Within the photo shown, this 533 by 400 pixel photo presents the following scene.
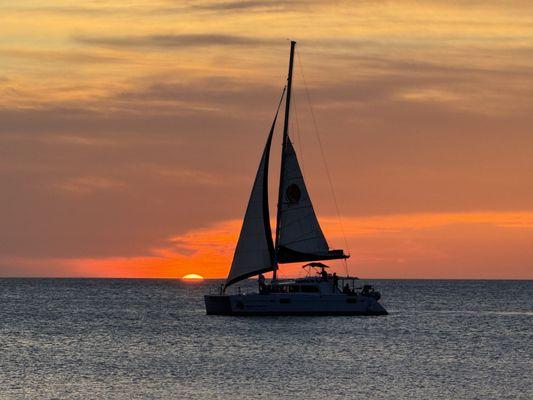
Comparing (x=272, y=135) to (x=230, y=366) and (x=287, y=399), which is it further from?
(x=287, y=399)

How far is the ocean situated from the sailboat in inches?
54.8

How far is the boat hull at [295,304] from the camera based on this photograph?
103500mm

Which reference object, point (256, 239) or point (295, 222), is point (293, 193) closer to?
point (295, 222)

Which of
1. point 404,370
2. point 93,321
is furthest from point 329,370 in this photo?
point 93,321

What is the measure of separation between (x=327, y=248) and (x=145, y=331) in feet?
55.7

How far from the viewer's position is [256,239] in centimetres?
10469

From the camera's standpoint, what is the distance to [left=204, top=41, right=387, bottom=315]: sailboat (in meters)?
104

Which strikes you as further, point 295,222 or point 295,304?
point 295,222

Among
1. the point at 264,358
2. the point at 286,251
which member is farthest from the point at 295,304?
the point at 264,358

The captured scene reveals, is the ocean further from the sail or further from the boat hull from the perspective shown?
the sail

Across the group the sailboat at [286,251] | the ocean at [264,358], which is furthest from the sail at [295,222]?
the ocean at [264,358]

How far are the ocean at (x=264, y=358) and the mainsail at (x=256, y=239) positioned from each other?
4.30 metres

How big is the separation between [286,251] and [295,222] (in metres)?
2.55

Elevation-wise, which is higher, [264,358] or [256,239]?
[256,239]
